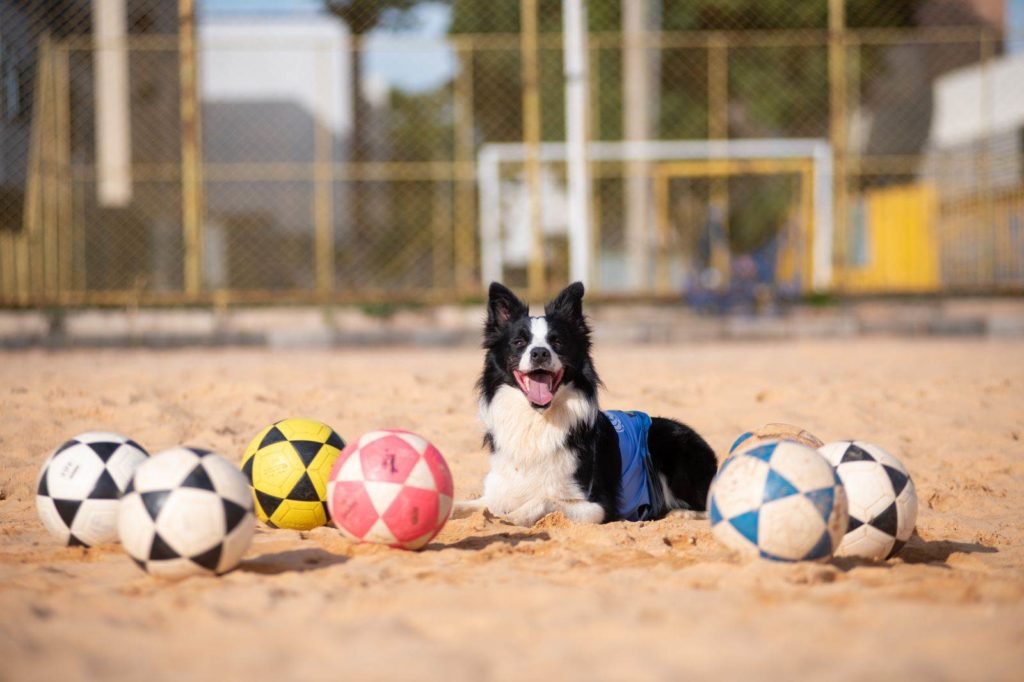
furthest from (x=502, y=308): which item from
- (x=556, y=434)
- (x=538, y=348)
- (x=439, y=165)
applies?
(x=439, y=165)

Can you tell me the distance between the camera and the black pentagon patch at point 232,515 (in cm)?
391

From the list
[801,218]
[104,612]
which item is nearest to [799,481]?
[104,612]

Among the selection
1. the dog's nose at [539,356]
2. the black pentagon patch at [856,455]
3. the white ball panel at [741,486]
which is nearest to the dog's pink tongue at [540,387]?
the dog's nose at [539,356]

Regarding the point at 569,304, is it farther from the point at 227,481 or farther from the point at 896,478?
the point at 227,481

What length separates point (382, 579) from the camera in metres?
3.89

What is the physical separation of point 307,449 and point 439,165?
11857mm

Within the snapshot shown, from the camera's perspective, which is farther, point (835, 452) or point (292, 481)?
point (292, 481)

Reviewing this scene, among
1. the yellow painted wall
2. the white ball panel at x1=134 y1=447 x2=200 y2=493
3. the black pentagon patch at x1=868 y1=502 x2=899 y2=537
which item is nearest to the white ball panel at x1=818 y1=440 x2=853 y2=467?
the black pentagon patch at x1=868 y1=502 x2=899 y2=537

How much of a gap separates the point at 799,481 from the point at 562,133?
77.3 feet

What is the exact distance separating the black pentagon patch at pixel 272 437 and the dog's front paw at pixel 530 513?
1270mm

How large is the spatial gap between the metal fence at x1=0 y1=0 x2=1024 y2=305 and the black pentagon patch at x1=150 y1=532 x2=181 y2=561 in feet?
36.1

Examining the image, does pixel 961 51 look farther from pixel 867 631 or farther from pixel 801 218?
pixel 867 631

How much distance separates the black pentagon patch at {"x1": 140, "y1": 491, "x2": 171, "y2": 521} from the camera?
3850mm

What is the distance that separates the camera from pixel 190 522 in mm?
3836
